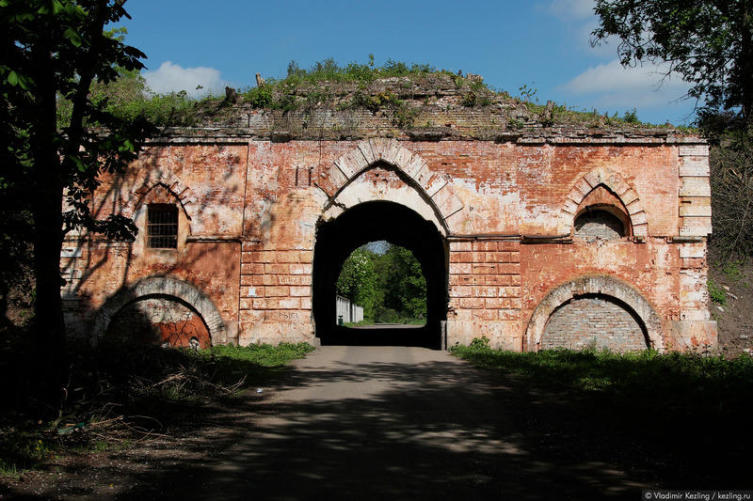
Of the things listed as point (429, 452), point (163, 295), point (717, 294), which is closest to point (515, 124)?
point (717, 294)

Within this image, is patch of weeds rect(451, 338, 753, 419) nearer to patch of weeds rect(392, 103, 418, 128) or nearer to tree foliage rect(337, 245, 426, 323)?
patch of weeds rect(392, 103, 418, 128)

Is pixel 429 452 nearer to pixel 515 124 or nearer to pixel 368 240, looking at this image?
pixel 515 124

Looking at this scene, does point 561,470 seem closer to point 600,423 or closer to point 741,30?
point 600,423

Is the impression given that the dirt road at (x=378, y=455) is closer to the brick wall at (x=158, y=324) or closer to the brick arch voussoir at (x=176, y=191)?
the brick wall at (x=158, y=324)

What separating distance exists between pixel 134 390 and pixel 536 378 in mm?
5999

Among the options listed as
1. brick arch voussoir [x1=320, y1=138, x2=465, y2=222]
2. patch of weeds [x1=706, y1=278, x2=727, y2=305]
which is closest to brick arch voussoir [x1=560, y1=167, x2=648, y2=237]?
brick arch voussoir [x1=320, y1=138, x2=465, y2=222]

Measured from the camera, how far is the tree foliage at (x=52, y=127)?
6.63 metres

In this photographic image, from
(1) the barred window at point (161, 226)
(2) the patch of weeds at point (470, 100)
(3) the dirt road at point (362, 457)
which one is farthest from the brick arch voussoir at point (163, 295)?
(2) the patch of weeds at point (470, 100)

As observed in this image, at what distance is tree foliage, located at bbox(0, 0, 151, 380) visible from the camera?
663 centimetres

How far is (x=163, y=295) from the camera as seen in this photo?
48.1 feet

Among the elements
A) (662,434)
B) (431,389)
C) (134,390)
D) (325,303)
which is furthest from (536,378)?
(325,303)

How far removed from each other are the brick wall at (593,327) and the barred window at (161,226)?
9.59 m

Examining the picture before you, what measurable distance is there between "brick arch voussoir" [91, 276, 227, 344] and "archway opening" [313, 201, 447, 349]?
3.78 metres

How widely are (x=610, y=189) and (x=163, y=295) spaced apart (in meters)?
11.2
